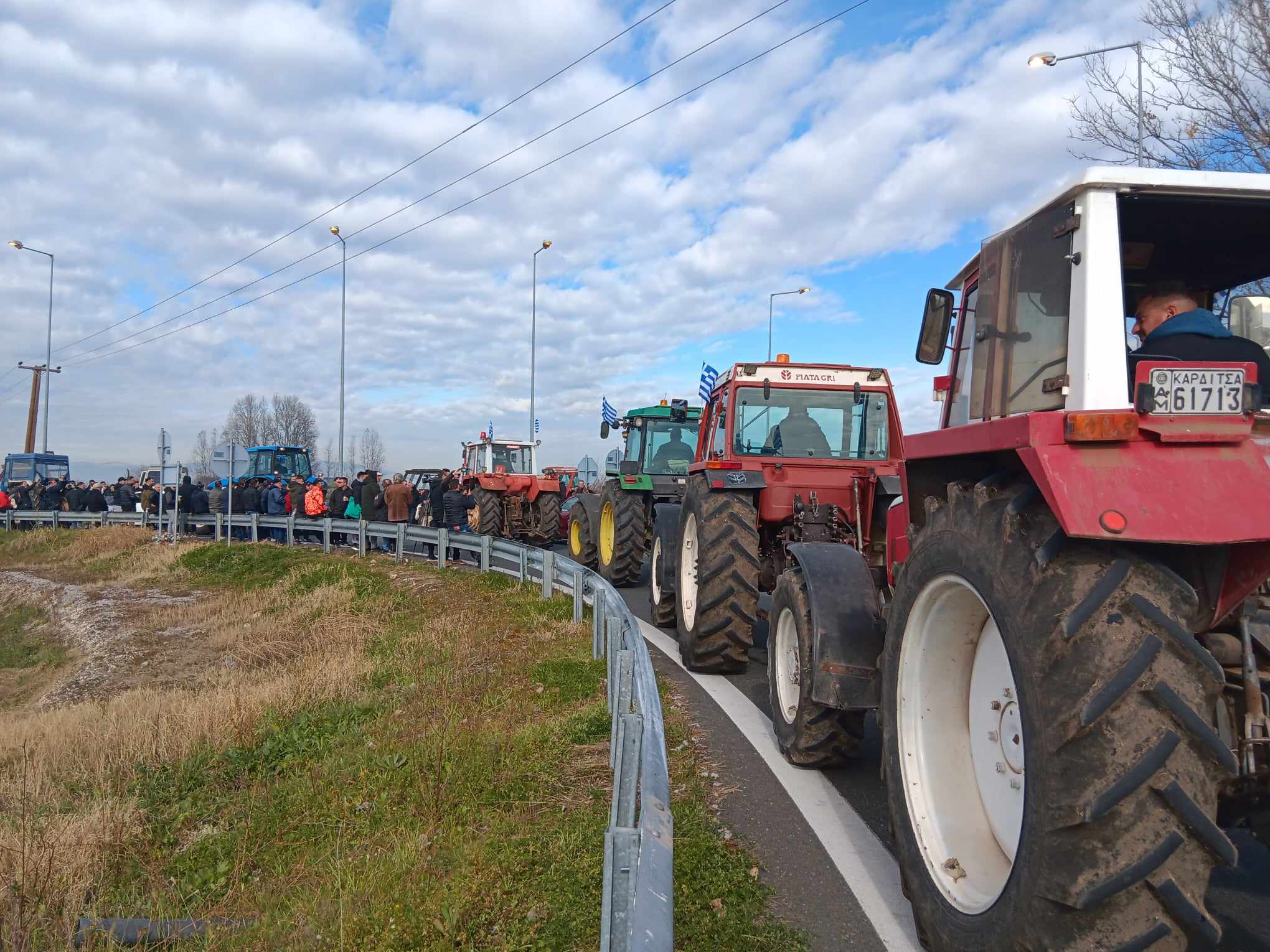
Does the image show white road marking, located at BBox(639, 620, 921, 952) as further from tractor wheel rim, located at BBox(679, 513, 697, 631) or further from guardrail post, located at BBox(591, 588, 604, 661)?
guardrail post, located at BBox(591, 588, 604, 661)

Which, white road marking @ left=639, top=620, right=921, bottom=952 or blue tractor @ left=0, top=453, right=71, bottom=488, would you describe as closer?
white road marking @ left=639, top=620, right=921, bottom=952

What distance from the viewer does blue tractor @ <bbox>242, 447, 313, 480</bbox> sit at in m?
37.7

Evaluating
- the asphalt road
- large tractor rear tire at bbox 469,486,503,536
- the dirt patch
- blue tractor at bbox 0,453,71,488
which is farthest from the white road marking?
blue tractor at bbox 0,453,71,488

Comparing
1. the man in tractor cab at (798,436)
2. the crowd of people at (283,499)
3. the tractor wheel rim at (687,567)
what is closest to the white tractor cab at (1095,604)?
the tractor wheel rim at (687,567)

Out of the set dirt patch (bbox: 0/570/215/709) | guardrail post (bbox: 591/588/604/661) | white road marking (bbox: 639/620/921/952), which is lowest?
dirt patch (bbox: 0/570/215/709)

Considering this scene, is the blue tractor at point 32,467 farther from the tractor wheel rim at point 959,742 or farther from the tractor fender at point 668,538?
the tractor wheel rim at point 959,742

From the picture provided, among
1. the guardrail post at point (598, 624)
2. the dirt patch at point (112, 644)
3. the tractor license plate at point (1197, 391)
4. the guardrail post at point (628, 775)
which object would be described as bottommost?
the dirt patch at point (112, 644)

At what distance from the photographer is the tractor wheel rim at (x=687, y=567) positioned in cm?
774

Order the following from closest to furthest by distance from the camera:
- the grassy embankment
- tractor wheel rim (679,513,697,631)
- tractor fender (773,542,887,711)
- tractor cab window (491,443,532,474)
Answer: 1. the grassy embankment
2. tractor fender (773,542,887,711)
3. tractor wheel rim (679,513,697,631)
4. tractor cab window (491,443,532,474)

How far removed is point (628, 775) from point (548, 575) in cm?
889

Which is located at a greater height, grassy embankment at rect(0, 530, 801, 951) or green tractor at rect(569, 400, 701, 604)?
green tractor at rect(569, 400, 701, 604)

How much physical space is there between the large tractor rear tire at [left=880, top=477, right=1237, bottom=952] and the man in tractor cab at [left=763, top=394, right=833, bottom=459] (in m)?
5.16

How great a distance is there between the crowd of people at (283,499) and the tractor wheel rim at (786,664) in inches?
459

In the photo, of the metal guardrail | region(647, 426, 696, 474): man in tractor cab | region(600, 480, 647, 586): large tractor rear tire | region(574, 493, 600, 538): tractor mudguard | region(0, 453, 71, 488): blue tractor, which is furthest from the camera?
region(0, 453, 71, 488): blue tractor
